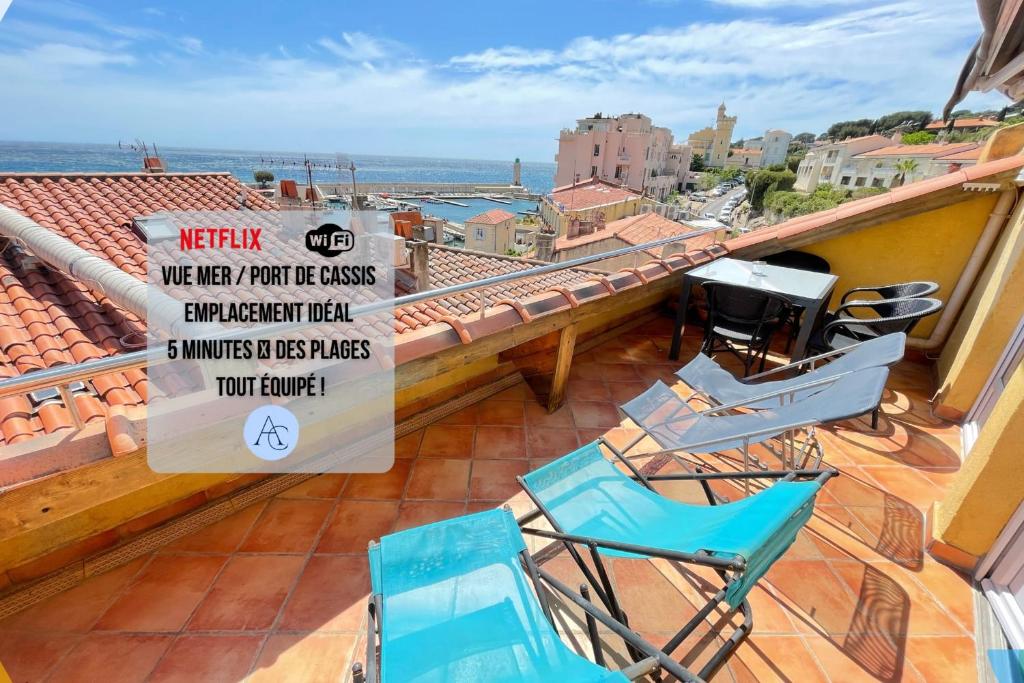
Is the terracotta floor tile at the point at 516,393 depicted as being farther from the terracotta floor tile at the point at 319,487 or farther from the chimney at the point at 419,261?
the chimney at the point at 419,261

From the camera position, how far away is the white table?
11.5 ft

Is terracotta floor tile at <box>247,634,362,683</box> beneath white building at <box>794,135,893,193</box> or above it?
beneath

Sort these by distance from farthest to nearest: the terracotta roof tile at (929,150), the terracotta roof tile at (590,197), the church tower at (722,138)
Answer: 1. the church tower at (722,138)
2. the terracotta roof tile at (929,150)
3. the terracotta roof tile at (590,197)

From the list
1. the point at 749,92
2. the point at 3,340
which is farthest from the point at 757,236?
the point at 749,92

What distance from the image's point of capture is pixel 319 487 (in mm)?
2676

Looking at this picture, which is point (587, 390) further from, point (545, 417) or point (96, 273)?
point (96, 273)

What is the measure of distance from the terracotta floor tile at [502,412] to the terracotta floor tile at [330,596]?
4.67 ft

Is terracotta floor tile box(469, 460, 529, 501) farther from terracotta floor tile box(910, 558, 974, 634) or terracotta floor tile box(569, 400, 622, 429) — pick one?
terracotta floor tile box(910, 558, 974, 634)

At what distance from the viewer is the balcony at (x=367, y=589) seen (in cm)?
174

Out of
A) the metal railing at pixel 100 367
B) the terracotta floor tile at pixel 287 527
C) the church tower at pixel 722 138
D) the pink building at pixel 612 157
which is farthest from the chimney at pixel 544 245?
the church tower at pixel 722 138

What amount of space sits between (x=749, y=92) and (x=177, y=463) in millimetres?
34890

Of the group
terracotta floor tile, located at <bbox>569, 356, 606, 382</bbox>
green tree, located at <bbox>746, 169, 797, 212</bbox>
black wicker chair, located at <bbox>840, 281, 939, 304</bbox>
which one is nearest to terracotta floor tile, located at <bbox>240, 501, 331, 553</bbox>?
terracotta floor tile, located at <bbox>569, 356, 606, 382</bbox>

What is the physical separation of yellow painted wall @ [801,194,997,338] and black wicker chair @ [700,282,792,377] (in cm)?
181

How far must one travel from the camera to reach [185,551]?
2230 mm
